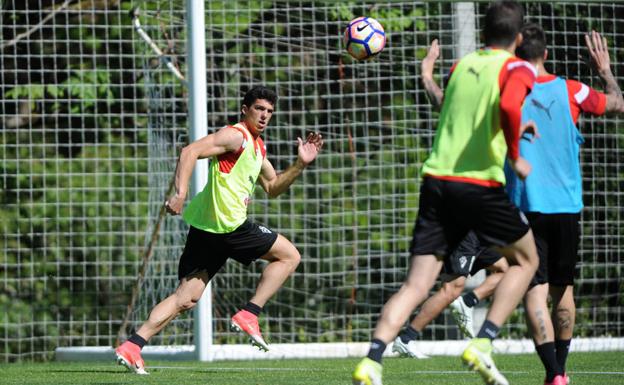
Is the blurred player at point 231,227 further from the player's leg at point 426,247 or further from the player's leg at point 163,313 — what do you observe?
the player's leg at point 426,247

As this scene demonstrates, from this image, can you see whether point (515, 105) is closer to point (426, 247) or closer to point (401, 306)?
point (426, 247)

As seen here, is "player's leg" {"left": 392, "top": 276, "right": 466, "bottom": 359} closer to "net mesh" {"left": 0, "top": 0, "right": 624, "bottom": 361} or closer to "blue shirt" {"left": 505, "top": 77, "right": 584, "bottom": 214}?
"blue shirt" {"left": 505, "top": 77, "right": 584, "bottom": 214}

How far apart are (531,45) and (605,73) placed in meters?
0.51

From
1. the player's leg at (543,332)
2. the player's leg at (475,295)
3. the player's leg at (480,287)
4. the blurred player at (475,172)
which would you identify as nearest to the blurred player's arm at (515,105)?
the blurred player at (475,172)

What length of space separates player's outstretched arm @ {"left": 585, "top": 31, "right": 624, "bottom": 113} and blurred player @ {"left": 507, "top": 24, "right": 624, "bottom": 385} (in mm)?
49

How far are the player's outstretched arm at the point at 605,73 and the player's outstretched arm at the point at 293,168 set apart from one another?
2.15 metres

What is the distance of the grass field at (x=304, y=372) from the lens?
726 centimetres

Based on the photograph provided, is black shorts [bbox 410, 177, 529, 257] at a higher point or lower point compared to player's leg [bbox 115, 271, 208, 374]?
higher

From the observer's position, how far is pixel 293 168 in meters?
8.09

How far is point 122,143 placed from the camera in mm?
12453

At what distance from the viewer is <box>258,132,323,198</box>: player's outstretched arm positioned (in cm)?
780

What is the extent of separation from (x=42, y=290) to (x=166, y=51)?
3.28 m

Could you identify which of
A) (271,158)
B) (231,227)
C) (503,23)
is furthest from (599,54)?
(271,158)

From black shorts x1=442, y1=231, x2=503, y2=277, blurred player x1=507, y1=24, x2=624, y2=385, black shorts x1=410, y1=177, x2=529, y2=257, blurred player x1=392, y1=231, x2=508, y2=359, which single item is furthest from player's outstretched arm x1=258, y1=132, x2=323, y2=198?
black shorts x1=410, y1=177, x2=529, y2=257
